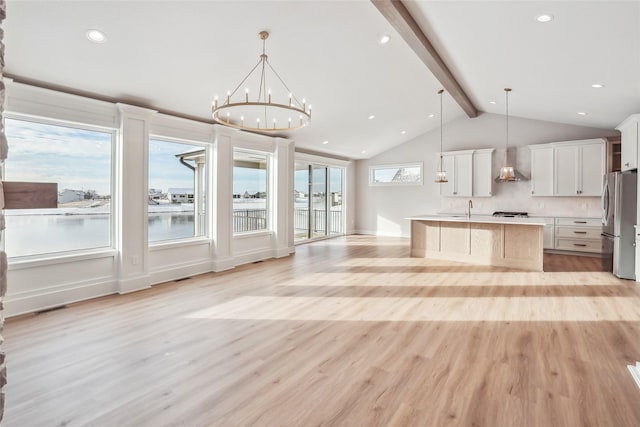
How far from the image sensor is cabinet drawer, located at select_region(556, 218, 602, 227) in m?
6.57

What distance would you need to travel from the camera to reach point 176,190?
5109 mm

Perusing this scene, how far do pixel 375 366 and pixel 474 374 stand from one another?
0.69m

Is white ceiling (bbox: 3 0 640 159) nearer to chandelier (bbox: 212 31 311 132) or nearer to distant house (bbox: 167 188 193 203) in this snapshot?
chandelier (bbox: 212 31 311 132)

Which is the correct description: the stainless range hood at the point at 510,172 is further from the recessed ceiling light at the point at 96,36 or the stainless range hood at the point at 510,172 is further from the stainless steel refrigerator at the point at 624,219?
the recessed ceiling light at the point at 96,36

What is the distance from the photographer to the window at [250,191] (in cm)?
602

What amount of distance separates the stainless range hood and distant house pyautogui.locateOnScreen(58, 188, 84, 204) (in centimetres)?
633

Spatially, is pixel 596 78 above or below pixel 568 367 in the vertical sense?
above

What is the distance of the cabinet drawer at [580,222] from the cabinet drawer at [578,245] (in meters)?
0.32

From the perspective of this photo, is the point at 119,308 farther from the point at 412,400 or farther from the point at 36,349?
the point at 412,400

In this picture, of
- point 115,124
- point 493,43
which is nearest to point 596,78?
point 493,43

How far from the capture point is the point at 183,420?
6.11 feet

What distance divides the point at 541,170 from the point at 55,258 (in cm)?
863

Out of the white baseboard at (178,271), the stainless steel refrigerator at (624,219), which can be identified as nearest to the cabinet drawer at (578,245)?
the stainless steel refrigerator at (624,219)

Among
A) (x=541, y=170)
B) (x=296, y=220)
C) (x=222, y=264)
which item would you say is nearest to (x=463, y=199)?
(x=541, y=170)
